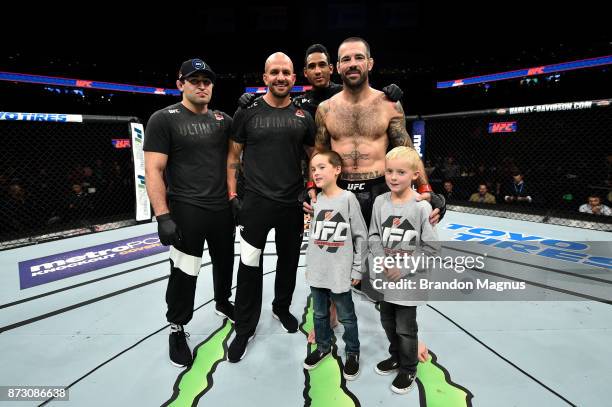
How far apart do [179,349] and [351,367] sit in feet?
3.19

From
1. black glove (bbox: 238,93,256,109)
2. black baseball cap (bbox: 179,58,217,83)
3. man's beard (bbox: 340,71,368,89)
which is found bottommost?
black glove (bbox: 238,93,256,109)

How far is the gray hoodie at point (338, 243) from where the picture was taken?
1.58m

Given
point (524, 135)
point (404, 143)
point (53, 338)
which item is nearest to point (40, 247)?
point (53, 338)

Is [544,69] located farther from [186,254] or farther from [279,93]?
[186,254]

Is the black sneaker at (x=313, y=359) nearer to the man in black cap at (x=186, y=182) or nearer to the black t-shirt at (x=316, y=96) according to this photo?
the man in black cap at (x=186, y=182)

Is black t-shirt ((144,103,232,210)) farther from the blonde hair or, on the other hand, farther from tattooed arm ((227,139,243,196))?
the blonde hair

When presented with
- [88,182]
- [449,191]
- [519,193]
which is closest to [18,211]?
[88,182]

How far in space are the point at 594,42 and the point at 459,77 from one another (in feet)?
12.1

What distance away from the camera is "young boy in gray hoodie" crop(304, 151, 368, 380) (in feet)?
5.19

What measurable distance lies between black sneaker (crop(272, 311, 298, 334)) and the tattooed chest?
1.24 meters

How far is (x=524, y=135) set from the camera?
960 cm

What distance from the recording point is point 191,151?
1.79 m

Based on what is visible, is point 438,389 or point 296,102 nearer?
point 438,389

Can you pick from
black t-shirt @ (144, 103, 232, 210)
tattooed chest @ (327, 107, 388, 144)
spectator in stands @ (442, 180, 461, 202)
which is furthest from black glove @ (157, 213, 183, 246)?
spectator in stands @ (442, 180, 461, 202)
